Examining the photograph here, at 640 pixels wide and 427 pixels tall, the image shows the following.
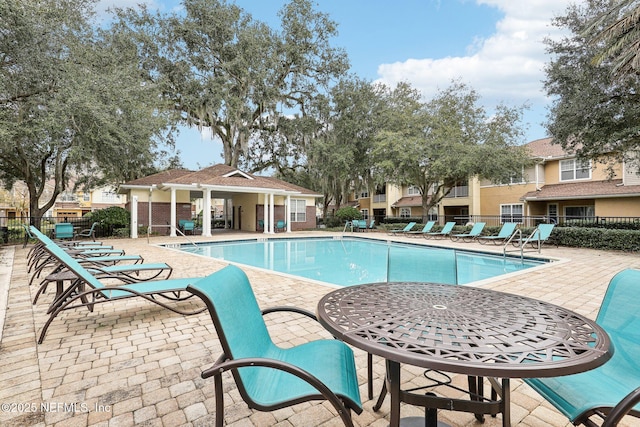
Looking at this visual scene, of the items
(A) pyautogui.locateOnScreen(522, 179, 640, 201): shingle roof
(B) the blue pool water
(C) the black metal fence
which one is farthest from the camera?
(A) pyautogui.locateOnScreen(522, 179, 640, 201): shingle roof

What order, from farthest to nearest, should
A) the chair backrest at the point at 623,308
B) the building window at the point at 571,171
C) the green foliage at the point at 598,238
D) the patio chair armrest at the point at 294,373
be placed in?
the building window at the point at 571,171, the green foliage at the point at 598,238, the chair backrest at the point at 623,308, the patio chair armrest at the point at 294,373

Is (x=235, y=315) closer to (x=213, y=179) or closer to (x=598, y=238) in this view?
(x=598, y=238)

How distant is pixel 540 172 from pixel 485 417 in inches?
896

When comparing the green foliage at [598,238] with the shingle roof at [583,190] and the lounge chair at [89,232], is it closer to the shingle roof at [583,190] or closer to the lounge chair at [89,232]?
the shingle roof at [583,190]

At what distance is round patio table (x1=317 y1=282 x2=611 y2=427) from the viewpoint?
124 cm

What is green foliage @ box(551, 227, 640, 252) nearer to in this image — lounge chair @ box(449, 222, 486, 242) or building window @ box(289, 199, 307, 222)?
lounge chair @ box(449, 222, 486, 242)

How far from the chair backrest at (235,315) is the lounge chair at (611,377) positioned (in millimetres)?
1509

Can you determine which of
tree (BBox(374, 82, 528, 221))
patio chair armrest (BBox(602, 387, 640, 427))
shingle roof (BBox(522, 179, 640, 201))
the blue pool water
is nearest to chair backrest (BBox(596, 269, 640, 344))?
patio chair armrest (BBox(602, 387, 640, 427))

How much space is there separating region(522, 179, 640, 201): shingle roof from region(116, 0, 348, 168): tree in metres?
15.7

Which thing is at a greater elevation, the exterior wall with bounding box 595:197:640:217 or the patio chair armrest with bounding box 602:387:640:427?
the exterior wall with bounding box 595:197:640:217

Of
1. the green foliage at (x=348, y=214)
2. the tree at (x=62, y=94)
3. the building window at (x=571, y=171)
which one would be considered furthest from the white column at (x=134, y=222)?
the building window at (x=571, y=171)

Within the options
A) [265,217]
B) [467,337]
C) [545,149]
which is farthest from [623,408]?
[545,149]

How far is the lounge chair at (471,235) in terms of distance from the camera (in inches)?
549

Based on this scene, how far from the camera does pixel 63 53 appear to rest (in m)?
11.7
